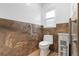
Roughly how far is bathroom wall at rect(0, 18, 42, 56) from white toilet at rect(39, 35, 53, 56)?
155 millimetres

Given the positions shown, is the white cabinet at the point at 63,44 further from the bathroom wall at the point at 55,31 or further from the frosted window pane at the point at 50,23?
the frosted window pane at the point at 50,23

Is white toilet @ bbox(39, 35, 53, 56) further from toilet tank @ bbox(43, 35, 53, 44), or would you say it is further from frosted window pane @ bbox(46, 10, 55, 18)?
frosted window pane @ bbox(46, 10, 55, 18)

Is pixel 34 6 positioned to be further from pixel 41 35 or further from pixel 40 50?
pixel 40 50

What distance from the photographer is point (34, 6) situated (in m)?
3.29

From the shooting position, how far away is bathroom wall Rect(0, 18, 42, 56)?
9.01 ft

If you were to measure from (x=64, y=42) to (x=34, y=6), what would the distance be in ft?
4.34

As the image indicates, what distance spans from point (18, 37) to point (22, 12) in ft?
2.26

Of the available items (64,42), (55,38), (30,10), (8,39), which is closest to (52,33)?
(55,38)

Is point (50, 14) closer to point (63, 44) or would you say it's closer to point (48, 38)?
point (48, 38)

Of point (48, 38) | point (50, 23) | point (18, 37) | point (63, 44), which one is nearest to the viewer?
point (18, 37)

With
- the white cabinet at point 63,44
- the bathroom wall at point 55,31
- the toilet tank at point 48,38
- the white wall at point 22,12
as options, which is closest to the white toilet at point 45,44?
the toilet tank at point 48,38

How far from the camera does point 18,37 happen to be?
122 inches

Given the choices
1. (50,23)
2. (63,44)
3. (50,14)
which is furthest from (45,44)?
(50,14)

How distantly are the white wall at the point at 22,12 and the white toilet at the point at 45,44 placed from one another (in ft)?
1.72
